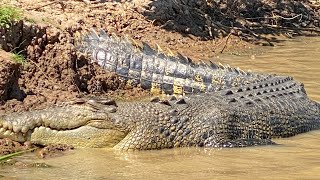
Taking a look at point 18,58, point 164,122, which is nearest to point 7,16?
point 18,58

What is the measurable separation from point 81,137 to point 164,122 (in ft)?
2.83

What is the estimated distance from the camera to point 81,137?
20.0 ft

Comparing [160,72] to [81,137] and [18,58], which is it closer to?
[18,58]

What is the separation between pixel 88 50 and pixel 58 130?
2.57 metres

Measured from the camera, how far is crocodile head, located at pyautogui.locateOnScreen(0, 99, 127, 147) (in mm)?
5816

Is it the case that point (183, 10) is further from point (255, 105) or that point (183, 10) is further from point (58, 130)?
point (58, 130)

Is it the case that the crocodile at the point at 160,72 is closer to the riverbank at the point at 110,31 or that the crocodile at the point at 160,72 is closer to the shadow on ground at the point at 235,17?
the riverbank at the point at 110,31

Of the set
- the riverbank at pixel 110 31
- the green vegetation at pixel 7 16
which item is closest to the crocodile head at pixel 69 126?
the riverbank at pixel 110 31

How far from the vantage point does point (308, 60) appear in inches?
A: 458

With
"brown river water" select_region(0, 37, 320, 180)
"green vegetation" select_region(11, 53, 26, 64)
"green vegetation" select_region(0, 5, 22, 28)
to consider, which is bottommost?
"brown river water" select_region(0, 37, 320, 180)

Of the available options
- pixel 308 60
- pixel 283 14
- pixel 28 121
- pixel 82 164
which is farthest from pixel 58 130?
pixel 283 14

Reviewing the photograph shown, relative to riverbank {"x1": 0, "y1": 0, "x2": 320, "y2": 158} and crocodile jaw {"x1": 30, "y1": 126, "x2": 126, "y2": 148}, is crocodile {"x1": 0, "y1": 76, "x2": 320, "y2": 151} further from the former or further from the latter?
riverbank {"x1": 0, "y1": 0, "x2": 320, "y2": 158}

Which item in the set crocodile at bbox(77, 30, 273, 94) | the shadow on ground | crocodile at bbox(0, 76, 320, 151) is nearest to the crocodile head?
crocodile at bbox(0, 76, 320, 151)

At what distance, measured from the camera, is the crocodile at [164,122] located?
5980mm
